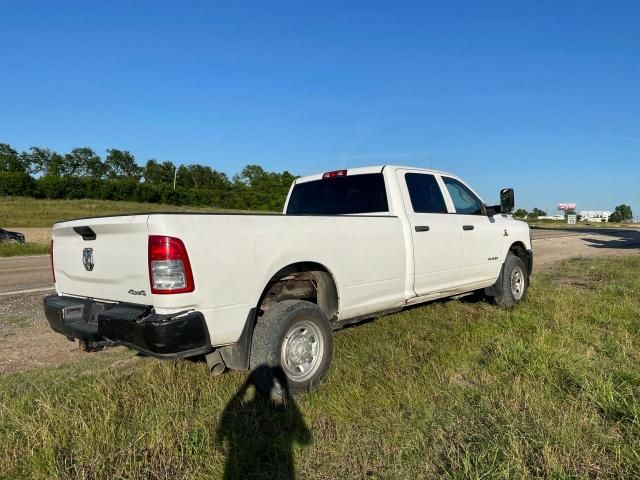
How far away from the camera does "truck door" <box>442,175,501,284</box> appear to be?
6.03 metres

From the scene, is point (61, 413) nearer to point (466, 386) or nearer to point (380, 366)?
point (380, 366)

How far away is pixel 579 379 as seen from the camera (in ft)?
12.4

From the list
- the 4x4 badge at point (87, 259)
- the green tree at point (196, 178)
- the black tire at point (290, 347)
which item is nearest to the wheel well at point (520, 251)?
the black tire at point (290, 347)

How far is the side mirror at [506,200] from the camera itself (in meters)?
6.78

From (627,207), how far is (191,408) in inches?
7675

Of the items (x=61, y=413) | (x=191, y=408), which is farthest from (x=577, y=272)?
(x=61, y=413)

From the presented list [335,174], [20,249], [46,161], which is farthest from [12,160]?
[335,174]

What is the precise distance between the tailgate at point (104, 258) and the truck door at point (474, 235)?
153 inches

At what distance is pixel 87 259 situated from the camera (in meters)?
3.84

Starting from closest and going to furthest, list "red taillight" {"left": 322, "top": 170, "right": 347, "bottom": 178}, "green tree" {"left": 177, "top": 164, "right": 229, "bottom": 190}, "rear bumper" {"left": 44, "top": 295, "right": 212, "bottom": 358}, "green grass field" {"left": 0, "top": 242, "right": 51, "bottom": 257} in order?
"rear bumper" {"left": 44, "top": 295, "right": 212, "bottom": 358}, "red taillight" {"left": 322, "top": 170, "right": 347, "bottom": 178}, "green grass field" {"left": 0, "top": 242, "right": 51, "bottom": 257}, "green tree" {"left": 177, "top": 164, "right": 229, "bottom": 190}

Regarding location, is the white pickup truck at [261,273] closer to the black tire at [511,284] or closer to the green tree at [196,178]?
the black tire at [511,284]

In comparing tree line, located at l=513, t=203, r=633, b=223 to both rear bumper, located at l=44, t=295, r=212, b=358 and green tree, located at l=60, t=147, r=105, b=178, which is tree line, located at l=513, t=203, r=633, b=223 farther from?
rear bumper, located at l=44, t=295, r=212, b=358

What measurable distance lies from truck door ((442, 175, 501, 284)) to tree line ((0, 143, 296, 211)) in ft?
105

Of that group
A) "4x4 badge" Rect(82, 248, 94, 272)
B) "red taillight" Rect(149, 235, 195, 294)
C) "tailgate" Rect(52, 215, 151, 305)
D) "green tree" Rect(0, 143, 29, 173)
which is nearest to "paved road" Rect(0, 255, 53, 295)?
"tailgate" Rect(52, 215, 151, 305)
